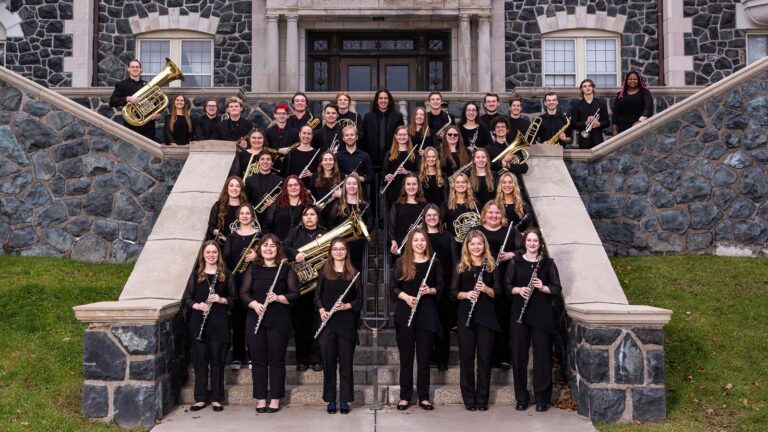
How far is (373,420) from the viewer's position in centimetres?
671

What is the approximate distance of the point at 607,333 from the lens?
6812mm

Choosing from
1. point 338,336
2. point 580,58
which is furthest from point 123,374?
point 580,58

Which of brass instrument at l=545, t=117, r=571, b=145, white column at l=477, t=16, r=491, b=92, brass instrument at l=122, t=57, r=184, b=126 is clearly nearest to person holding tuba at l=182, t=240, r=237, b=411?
brass instrument at l=122, t=57, r=184, b=126

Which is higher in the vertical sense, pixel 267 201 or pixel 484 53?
pixel 484 53

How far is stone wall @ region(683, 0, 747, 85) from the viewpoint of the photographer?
54.1ft

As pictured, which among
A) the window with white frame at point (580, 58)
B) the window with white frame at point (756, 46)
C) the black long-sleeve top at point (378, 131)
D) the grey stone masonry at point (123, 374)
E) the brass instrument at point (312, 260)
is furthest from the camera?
the window with white frame at point (580, 58)

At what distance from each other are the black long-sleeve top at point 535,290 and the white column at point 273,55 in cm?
1017

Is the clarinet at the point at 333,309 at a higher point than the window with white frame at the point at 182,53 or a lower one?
lower

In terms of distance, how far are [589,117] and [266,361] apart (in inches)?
253

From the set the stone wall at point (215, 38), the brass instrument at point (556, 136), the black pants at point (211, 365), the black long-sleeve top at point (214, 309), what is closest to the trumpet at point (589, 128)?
the brass instrument at point (556, 136)

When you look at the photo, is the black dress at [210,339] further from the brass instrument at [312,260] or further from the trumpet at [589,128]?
the trumpet at [589,128]

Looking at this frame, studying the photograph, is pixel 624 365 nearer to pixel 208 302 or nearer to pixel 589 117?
pixel 208 302

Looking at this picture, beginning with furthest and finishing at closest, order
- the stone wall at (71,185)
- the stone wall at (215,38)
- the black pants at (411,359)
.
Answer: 1. the stone wall at (215,38)
2. the stone wall at (71,185)
3. the black pants at (411,359)

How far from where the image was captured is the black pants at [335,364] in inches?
273
